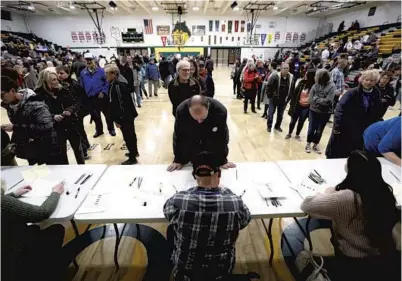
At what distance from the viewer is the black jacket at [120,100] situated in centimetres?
330

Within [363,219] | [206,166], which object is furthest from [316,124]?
[206,166]

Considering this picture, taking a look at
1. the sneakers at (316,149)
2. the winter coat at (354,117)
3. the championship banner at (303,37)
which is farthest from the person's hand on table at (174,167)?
the championship banner at (303,37)

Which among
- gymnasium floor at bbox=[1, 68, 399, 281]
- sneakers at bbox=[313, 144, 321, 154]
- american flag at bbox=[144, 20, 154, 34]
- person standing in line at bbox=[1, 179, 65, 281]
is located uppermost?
american flag at bbox=[144, 20, 154, 34]

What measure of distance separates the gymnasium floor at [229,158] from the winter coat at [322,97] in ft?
2.93

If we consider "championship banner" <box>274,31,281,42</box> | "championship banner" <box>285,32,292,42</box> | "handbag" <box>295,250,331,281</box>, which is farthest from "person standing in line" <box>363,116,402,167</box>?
"championship banner" <box>285,32,292,42</box>

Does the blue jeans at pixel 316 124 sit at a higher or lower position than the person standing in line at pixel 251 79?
lower

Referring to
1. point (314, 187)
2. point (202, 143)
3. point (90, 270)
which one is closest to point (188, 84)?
point (202, 143)

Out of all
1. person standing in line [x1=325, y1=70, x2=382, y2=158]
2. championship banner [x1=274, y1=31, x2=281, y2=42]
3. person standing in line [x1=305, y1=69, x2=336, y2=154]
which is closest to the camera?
person standing in line [x1=325, y1=70, x2=382, y2=158]

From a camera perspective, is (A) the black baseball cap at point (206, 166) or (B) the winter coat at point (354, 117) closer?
(A) the black baseball cap at point (206, 166)

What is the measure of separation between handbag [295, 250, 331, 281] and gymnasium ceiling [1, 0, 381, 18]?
13.2 meters

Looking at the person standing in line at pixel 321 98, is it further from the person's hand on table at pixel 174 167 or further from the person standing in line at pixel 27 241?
the person standing in line at pixel 27 241

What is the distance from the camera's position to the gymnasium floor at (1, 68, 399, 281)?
6.70ft

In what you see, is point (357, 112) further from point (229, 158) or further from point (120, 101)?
point (120, 101)

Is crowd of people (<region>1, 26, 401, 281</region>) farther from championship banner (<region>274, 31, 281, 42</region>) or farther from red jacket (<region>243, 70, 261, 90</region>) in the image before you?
championship banner (<region>274, 31, 281, 42</region>)
